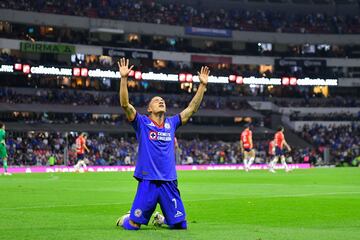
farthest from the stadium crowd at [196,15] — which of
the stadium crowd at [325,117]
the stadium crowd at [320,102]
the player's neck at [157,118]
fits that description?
the player's neck at [157,118]

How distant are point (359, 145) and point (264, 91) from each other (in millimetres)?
17817

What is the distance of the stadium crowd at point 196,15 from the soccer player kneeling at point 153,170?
2699 inches

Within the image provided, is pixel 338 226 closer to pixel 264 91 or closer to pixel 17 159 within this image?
pixel 17 159

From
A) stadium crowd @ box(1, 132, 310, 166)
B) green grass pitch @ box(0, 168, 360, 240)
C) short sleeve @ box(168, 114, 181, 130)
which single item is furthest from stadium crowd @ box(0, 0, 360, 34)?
short sleeve @ box(168, 114, 181, 130)

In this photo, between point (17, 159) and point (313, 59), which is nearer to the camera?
point (17, 159)

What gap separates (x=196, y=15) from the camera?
9675cm

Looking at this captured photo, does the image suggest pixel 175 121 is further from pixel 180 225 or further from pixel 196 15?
pixel 196 15

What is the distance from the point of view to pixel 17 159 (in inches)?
2486

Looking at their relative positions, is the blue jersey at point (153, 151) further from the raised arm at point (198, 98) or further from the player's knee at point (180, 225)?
the player's knee at point (180, 225)

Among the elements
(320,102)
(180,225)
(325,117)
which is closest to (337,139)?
(325,117)

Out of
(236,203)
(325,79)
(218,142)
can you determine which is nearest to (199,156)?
(218,142)

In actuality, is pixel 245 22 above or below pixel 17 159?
above

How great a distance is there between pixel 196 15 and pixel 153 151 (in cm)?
8396

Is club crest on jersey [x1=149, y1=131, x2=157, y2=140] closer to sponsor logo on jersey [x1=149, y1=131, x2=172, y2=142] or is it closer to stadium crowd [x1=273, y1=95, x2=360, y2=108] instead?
sponsor logo on jersey [x1=149, y1=131, x2=172, y2=142]
